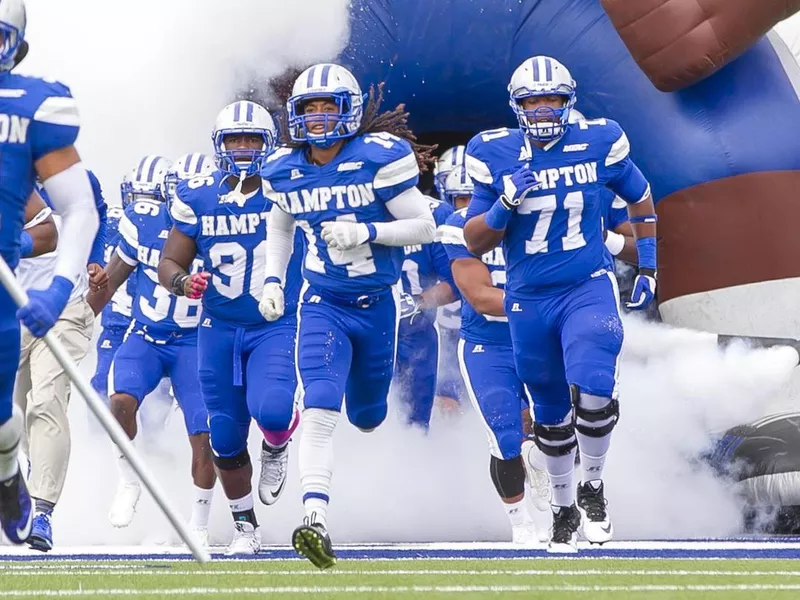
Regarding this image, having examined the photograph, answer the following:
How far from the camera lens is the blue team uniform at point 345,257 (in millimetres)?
5160

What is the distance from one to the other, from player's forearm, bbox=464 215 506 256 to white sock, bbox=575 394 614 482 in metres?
0.64

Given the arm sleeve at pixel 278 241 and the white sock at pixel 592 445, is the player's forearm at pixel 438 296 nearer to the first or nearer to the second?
the arm sleeve at pixel 278 241

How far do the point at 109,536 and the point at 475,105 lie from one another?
2.76 metres

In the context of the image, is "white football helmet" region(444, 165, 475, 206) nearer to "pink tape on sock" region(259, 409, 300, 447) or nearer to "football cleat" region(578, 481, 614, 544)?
"pink tape on sock" region(259, 409, 300, 447)

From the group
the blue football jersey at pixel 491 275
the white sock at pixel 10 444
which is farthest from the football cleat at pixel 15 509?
the blue football jersey at pixel 491 275

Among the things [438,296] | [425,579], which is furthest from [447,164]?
[425,579]

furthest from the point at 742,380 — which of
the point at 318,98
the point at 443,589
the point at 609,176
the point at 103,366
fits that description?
the point at 443,589

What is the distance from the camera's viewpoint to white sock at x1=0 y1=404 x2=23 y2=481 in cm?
411

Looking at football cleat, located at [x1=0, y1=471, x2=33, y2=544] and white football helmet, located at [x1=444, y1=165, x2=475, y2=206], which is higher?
white football helmet, located at [x1=444, y1=165, x2=475, y2=206]

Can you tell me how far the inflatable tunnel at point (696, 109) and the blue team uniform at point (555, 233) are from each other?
1278 mm

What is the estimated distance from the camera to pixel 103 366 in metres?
7.29

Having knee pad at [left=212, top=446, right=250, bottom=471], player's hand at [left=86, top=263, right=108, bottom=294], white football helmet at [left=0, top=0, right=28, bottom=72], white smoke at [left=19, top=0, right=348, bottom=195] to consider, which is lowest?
knee pad at [left=212, top=446, right=250, bottom=471]

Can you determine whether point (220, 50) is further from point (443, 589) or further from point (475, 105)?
point (443, 589)

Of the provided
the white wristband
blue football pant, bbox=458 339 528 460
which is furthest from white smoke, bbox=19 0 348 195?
blue football pant, bbox=458 339 528 460
